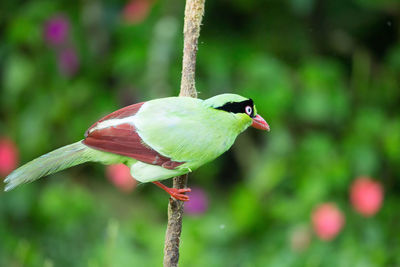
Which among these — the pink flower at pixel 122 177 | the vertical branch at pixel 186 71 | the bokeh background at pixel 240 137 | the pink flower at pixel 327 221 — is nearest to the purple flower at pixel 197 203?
the bokeh background at pixel 240 137

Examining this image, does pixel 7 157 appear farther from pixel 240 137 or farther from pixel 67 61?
pixel 240 137

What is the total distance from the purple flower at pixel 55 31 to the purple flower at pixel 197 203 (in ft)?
3.39

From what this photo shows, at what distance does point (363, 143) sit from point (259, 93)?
545mm

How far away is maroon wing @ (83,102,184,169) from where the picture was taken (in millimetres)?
769

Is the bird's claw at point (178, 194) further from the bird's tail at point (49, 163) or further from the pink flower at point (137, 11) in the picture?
the pink flower at point (137, 11)

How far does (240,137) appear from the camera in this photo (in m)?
3.26

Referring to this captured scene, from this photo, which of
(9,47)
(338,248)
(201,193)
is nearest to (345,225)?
(338,248)

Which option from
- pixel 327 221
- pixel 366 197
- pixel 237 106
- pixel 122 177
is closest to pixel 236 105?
pixel 237 106

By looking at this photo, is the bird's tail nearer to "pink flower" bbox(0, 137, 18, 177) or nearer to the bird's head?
the bird's head

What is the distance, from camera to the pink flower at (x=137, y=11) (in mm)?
3014

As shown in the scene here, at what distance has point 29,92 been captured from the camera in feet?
10.3

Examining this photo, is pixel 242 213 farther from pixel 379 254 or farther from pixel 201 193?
pixel 379 254

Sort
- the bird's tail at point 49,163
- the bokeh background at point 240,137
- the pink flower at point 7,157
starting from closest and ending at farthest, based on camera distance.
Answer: the bird's tail at point 49,163
the bokeh background at point 240,137
the pink flower at point 7,157

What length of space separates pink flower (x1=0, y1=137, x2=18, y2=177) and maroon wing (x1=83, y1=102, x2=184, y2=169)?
222 centimetres
